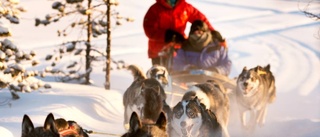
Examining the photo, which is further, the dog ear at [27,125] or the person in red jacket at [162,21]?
the person in red jacket at [162,21]

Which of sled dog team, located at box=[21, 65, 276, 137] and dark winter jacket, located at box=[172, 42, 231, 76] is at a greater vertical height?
dark winter jacket, located at box=[172, 42, 231, 76]

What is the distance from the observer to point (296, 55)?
81.7 feet

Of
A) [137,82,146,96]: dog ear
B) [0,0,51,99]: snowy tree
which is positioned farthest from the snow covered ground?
[137,82,146,96]: dog ear

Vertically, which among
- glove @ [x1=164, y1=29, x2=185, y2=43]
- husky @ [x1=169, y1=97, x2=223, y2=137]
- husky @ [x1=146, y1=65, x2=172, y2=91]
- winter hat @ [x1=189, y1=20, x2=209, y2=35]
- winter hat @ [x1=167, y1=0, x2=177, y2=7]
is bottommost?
husky @ [x1=169, y1=97, x2=223, y2=137]

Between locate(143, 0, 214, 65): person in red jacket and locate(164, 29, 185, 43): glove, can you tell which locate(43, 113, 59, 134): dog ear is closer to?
locate(164, 29, 185, 43): glove

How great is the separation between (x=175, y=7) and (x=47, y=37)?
45.0 ft

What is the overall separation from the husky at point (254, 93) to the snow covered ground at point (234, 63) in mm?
293

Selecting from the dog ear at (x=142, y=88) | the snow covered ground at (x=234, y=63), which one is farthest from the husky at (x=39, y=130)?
the snow covered ground at (x=234, y=63)

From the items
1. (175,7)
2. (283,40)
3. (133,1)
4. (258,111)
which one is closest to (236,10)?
(133,1)

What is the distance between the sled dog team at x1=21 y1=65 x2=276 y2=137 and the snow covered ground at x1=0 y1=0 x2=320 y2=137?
Result: 744 mm

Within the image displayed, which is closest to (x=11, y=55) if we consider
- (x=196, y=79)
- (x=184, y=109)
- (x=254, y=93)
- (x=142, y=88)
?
(x=142, y=88)

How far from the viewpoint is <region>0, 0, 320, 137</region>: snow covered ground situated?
1302cm

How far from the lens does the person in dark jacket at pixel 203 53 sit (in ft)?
45.1

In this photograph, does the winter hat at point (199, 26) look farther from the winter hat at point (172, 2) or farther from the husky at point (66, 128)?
the husky at point (66, 128)
